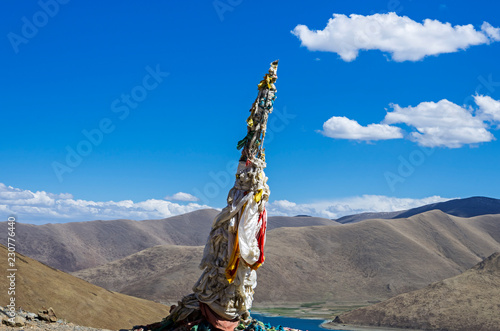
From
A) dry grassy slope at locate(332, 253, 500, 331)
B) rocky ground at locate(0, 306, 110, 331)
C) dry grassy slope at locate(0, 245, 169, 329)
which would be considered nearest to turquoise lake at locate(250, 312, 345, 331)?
dry grassy slope at locate(332, 253, 500, 331)

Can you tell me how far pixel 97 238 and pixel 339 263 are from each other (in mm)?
77507

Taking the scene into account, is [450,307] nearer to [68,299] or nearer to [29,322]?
[68,299]

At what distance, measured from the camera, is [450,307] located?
5978 cm

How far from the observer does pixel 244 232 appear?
16750mm

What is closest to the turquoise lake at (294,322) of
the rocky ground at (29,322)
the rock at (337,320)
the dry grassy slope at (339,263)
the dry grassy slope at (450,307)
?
the rock at (337,320)

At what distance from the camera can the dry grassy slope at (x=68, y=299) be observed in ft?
90.1

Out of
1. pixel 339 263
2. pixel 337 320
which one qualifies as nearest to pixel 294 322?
pixel 337 320

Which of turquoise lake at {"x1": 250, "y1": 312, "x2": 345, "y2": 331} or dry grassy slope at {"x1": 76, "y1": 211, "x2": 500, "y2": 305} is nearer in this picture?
turquoise lake at {"x1": 250, "y1": 312, "x2": 345, "y2": 331}

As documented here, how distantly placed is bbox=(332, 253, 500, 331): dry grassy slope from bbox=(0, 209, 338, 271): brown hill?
84908mm

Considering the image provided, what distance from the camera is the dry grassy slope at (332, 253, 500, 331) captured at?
56344 millimetres

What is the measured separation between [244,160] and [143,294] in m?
68.2

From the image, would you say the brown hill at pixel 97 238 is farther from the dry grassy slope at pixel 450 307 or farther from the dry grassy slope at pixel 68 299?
the dry grassy slope at pixel 68 299

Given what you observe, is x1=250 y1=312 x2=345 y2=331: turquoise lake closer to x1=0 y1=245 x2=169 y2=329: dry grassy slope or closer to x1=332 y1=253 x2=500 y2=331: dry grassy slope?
x1=332 y1=253 x2=500 y2=331: dry grassy slope

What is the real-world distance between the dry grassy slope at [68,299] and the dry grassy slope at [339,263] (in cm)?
4539
